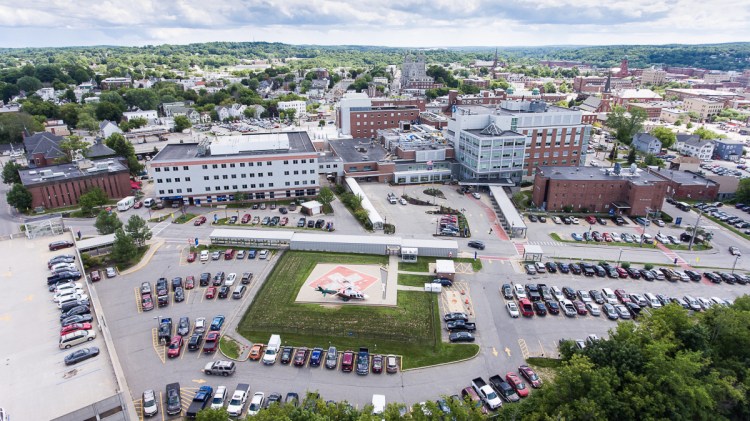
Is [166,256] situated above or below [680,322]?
below

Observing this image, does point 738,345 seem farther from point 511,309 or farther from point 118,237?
point 118,237

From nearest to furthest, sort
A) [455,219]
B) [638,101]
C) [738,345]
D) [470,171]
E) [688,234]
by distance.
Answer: [738,345] < [688,234] < [455,219] < [470,171] < [638,101]

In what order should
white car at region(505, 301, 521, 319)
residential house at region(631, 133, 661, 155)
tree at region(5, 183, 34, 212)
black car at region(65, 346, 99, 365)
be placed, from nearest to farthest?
black car at region(65, 346, 99, 365), white car at region(505, 301, 521, 319), tree at region(5, 183, 34, 212), residential house at region(631, 133, 661, 155)

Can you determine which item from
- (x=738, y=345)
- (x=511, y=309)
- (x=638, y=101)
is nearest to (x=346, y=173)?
(x=511, y=309)

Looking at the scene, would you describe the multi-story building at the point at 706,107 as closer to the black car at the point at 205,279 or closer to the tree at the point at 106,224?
the black car at the point at 205,279

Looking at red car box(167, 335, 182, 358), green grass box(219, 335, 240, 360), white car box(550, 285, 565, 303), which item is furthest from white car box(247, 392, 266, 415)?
white car box(550, 285, 565, 303)

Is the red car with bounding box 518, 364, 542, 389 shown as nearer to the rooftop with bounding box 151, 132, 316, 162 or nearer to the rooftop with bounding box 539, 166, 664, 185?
the rooftop with bounding box 539, 166, 664, 185
